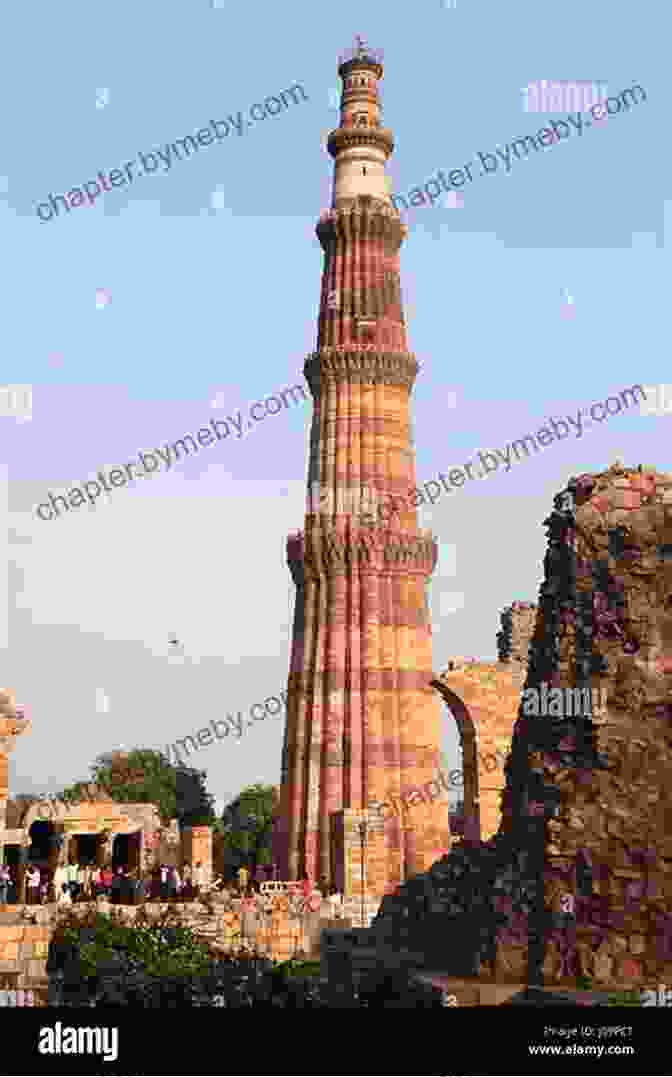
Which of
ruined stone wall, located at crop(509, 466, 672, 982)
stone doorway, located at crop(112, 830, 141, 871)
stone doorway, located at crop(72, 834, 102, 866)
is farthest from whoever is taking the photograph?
stone doorway, located at crop(72, 834, 102, 866)

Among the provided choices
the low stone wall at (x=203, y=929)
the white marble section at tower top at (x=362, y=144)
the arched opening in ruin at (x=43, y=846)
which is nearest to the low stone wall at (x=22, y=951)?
the low stone wall at (x=203, y=929)

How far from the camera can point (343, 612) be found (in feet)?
146

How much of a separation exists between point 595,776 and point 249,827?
62.9 meters

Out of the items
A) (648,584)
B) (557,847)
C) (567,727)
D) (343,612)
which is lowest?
(557,847)

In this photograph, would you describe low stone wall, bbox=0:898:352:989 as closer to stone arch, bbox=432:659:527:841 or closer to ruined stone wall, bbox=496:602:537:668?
stone arch, bbox=432:659:527:841

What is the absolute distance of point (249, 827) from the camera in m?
75.1

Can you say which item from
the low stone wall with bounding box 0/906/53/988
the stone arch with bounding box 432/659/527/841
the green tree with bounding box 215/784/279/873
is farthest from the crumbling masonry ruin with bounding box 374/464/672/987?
the green tree with bounding box 215/784/279/873

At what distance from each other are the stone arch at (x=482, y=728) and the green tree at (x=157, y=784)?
40.0 metres

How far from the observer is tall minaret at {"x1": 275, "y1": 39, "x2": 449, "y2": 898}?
4325 cm

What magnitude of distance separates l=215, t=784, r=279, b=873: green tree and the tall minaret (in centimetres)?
2280

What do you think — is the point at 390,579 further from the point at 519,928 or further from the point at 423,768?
the point at 519,928

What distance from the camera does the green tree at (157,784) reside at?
71.4 metres

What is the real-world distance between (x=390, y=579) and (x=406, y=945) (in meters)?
26.3

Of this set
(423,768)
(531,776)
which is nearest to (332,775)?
(423,768)
